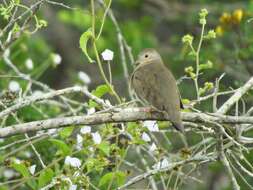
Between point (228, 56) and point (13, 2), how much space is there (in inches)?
183

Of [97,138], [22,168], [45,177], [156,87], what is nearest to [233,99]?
[156,87]

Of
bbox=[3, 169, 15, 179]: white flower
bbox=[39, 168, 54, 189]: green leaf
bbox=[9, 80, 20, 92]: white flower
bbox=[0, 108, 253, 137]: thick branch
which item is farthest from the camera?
bbox=[9, 80, 20, 92]: white flower

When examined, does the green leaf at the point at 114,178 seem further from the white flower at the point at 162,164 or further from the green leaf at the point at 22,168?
the green leaf at the point at 22,168

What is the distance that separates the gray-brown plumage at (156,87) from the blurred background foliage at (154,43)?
0.36m

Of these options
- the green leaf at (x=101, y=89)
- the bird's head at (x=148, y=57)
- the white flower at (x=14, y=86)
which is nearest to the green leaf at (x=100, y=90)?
the green leaf at (x=101, y=89)

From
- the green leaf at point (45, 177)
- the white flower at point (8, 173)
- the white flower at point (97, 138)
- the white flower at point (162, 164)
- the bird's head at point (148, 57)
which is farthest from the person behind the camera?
the bird's head at point (148, 57)

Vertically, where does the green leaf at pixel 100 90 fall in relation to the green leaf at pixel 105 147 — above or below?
above

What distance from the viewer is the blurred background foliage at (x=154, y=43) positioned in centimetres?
932

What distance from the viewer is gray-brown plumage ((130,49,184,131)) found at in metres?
6.83

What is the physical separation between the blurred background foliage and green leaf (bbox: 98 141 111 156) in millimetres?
958

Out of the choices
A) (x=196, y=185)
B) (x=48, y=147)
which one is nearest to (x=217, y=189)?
(x=196, y=185)

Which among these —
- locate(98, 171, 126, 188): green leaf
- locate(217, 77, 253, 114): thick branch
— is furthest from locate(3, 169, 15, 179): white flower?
locate(217, 77, 253, 114): thick branch

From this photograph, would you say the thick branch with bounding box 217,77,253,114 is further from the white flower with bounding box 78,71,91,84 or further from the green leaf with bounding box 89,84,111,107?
the white flower with bounding box 78,71,91,84

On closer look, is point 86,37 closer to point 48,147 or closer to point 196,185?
point 48,147
